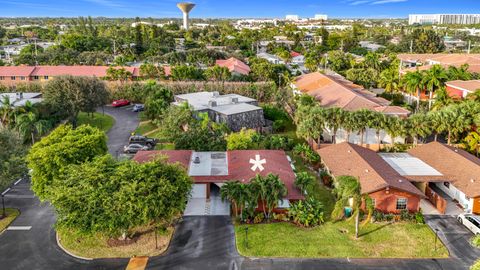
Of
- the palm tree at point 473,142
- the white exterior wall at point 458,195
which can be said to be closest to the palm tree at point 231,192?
the white exterior wall at point 458,195

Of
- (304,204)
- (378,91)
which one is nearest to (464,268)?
(304,204)

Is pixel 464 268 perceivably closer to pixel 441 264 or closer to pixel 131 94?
pixel 441 264

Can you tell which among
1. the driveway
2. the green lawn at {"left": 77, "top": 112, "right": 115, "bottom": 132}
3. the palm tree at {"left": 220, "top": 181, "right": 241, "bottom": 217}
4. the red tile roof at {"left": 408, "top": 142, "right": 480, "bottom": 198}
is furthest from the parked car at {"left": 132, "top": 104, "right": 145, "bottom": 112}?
the red tile roof at {"left": 408, "top": 142, "right": 480, "bottom": 198}

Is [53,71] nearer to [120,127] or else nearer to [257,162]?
[120,127]

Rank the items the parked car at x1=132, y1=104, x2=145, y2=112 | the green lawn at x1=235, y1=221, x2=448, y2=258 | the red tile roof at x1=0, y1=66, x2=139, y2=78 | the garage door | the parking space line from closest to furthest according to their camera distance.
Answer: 1. the green lawn at x1=235, y1=221, x2=448, y2=258
2. the parking space line
3. the garage door
4. the parked car at x1=132, y1=104, x2=145, y2=112
5. the red tile roof at x1=0, y1=66, x2=139, y2=78

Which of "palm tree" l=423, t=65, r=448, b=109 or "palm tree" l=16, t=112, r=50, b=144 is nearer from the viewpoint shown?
"palm tree" l=16, t=112, r=50, b=144

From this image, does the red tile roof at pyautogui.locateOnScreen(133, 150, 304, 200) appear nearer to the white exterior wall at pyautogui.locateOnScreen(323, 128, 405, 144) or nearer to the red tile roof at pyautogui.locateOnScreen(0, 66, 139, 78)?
the white exterior wall at pyautogui.locateOnScreen(323, 128, 405, 144)

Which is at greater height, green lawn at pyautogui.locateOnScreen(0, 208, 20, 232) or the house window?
the house window

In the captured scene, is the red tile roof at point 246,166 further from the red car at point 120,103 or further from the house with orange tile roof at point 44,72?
the house with orange tile roof at point 44,72

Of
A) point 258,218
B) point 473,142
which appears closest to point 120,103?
point 258,218
